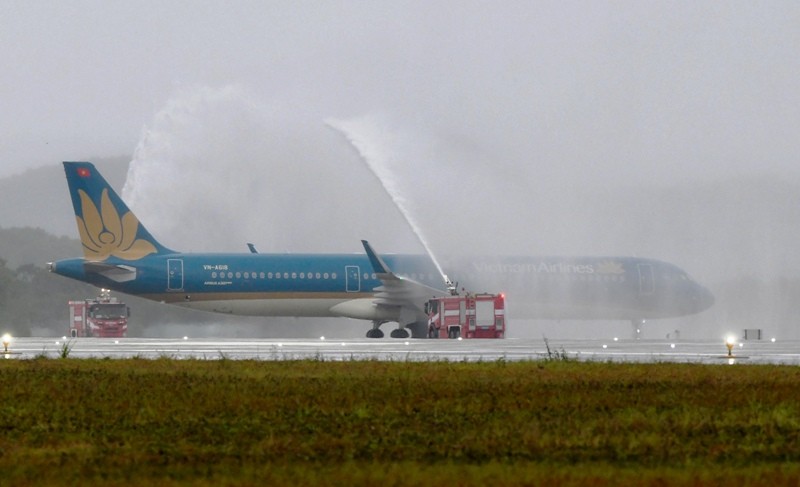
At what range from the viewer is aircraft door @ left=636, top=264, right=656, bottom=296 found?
80.4 metres

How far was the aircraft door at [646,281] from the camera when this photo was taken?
80375 millimetres

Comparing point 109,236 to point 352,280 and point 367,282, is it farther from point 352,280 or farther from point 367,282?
point 367,282

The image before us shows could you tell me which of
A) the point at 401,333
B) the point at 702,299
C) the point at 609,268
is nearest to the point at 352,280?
the point at 401,333

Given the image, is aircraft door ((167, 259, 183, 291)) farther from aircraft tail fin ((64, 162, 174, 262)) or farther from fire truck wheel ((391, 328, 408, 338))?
fire truck wheel ((391, 328, 408, 338))

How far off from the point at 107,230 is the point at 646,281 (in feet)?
102

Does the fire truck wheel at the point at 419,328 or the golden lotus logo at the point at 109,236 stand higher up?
the golden lotus logo at the point at 109,236

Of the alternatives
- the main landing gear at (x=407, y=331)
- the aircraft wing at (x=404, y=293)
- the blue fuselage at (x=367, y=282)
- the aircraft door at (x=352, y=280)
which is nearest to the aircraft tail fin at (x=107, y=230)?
the blue fuselage at (x=367, y=282)

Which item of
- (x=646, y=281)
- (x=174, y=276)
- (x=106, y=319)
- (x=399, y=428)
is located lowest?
(x=399, y=428)

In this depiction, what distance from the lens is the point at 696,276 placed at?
89562 mm

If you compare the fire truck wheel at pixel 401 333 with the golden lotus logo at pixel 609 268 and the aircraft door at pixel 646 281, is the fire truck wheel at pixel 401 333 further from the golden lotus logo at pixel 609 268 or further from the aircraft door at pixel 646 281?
the aircraft door at pixel 646 281

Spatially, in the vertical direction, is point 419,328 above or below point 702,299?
below

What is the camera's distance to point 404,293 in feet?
251

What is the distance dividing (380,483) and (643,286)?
68004 mm

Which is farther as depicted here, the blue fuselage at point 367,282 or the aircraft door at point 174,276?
the blue fuselage at point 367,282
